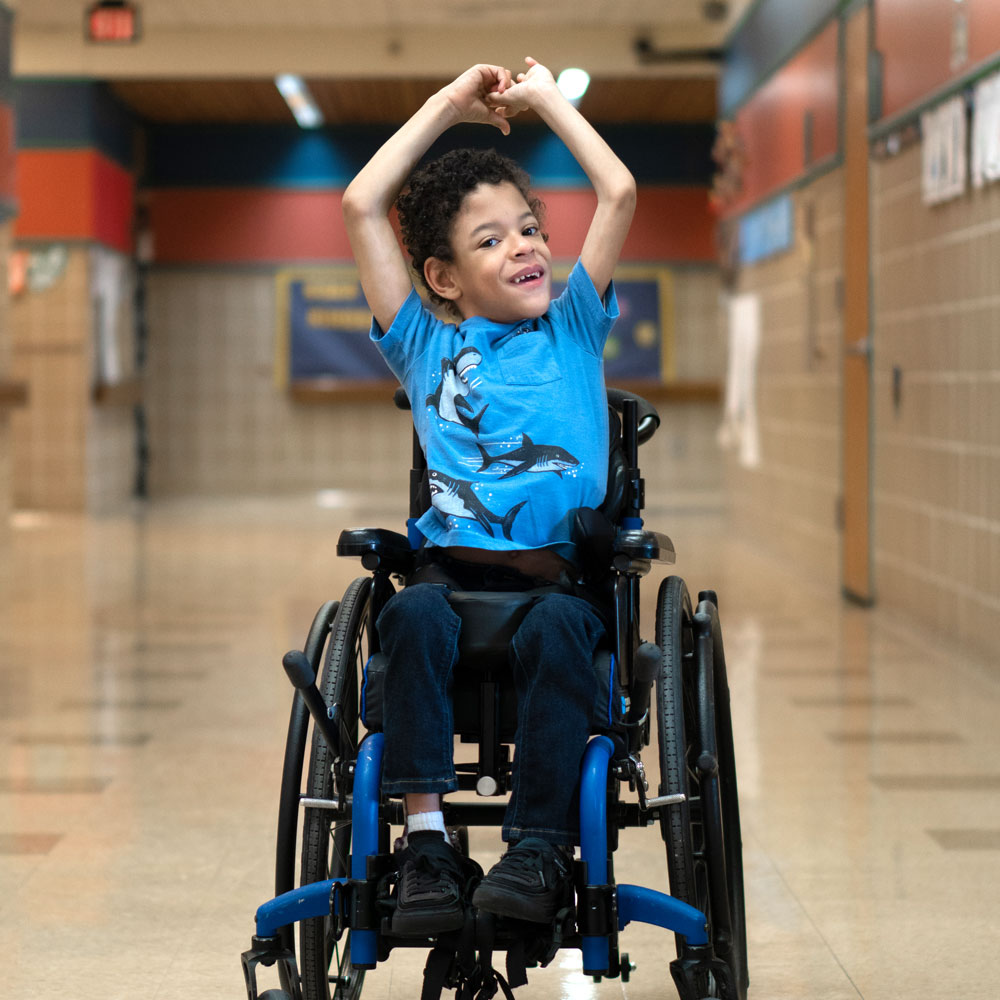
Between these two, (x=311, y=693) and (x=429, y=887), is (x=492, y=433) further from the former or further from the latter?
(x=429, y=887)

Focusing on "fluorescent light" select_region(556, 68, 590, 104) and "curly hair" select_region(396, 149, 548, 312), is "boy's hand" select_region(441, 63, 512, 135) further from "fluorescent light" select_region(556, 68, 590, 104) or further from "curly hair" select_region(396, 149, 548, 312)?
"fluorescent light" select_region(556, 68, 590, 104)

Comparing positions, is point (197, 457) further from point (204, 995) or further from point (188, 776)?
point (204, 995)

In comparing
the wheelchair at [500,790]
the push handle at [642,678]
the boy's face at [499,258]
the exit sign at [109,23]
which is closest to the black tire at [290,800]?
the wheelchair at [500,790]

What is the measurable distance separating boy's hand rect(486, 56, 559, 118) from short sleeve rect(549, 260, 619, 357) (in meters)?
0.21

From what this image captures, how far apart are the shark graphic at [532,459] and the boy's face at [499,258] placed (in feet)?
0.59

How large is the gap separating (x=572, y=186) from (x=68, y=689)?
8.33m

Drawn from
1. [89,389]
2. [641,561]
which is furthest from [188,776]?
[89,389]

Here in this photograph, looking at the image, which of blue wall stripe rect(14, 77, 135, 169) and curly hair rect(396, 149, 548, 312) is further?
blue wall stripe rect(14, 77, 135, 169)

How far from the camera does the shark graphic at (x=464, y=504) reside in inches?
65.3

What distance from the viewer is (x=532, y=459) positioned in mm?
1676

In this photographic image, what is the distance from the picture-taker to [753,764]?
3.25 meters

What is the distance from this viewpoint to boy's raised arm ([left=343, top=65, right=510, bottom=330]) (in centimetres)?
174

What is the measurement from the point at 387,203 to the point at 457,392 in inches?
9.6

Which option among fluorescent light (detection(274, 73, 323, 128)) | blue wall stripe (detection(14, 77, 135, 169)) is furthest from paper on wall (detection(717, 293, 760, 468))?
blue wall stripe (detection(14, 77, 135, 169))
